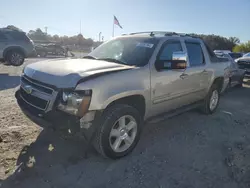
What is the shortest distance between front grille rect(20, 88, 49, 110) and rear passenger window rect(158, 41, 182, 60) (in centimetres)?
196

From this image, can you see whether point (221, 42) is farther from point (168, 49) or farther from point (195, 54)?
point (168, 49)

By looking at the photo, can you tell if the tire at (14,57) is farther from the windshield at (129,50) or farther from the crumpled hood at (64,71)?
Answer: the crumpled hood at (64,71)

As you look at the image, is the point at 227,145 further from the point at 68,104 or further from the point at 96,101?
the point at 68,104

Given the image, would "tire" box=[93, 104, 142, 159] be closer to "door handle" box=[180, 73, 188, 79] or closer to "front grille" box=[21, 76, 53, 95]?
"front grille" box=[21, 76, 53, 95]

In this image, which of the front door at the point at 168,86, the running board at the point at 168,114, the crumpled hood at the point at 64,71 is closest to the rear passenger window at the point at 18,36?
the crumpled hood at the point at 64,71

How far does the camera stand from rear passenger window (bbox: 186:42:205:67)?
15.6 feet

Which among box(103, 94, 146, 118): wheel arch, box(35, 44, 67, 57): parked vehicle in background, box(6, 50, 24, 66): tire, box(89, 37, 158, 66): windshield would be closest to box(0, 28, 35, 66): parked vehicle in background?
box(6, 50, 24, 66): tire

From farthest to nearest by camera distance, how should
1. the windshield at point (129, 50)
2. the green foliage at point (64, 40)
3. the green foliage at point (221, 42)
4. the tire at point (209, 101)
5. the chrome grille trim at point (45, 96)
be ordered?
the green foliage at point (64, 40) → the green foliage at point (221, 42) → the tire at point (209, 101) → the windshield at point (129, 50) → the chrome grille trim at point (45, 96)

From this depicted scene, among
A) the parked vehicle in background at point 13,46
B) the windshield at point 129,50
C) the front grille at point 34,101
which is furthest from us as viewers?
the parked vehicle in background at point 13,46

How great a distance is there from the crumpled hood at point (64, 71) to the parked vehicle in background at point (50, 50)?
2211 centimetres

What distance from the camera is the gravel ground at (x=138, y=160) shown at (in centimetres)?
297

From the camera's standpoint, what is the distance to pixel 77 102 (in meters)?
2.86

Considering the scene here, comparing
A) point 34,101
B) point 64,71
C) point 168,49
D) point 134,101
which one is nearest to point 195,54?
point 168,49

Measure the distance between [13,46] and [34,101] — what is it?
9655 millimetres
